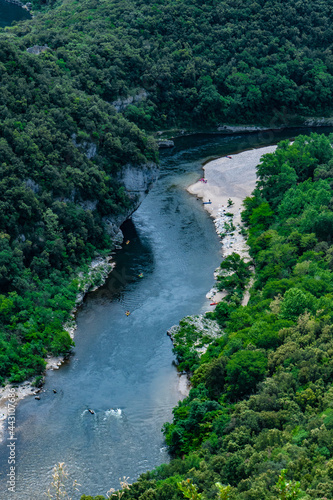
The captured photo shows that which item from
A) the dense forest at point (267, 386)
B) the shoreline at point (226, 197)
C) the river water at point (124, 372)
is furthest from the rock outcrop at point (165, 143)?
the dense forest at point (267, 386)

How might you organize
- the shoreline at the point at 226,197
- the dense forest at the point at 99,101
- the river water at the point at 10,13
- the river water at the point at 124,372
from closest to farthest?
the river water at the point at 124,372 < the dense forest at the point at 99,101 < the shoreline at the point at 226,197 < the river water at the point at 10,13

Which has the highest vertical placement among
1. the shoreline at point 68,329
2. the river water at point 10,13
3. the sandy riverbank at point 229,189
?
the river water at point 10,13

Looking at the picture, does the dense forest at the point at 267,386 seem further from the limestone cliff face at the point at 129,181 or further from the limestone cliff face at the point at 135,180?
the limestone cliff face at the point at 135,180

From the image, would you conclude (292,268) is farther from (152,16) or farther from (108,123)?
(152,16)

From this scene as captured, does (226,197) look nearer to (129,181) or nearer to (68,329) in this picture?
(129,181)

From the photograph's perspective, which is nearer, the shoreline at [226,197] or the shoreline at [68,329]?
the shoreline at [68,329]

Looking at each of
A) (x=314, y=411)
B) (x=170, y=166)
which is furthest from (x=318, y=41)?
(x=314, y=411)
